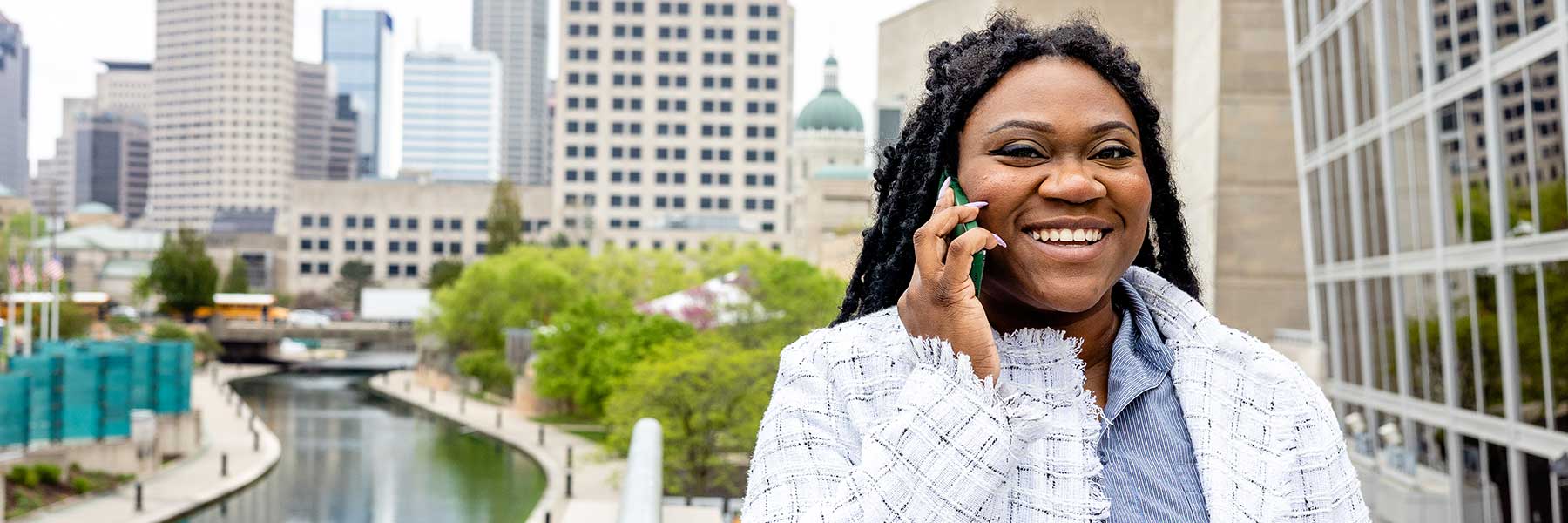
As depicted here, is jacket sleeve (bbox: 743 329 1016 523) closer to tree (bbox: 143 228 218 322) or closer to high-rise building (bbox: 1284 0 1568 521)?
high-rise building (bbox: 1284 0 1568 521)

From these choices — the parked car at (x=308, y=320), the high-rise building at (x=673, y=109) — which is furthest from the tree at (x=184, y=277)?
the high-rise building at (x=673, y=109)

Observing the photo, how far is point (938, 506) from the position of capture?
1883 millimetres

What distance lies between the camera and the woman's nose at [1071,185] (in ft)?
6.95

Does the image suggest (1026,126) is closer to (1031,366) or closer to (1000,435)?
(1031,366)

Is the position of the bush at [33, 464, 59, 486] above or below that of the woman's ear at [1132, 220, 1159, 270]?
below

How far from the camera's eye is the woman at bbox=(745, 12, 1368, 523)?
6.34 ft

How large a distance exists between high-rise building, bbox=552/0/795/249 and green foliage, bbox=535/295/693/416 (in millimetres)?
69961

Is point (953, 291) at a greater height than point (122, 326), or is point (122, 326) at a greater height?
point (953, 291)

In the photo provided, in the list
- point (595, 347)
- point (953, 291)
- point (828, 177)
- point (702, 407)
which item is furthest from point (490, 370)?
point (953, 291)

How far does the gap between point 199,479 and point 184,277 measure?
2643 inches

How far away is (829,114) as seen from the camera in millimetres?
105250

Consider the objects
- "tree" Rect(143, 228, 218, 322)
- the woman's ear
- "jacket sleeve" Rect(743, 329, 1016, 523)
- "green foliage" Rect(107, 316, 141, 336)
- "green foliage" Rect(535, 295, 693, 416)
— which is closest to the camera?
"jacket sleeve" Rect(743, 329, 1016, 523)

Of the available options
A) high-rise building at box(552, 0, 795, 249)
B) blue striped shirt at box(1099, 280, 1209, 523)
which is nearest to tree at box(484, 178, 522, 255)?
high-rise building at box(552, 0, 795, 249)

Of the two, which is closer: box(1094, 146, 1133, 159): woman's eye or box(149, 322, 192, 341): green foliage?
box(1094, 146, 1133, 159): woman's eye
